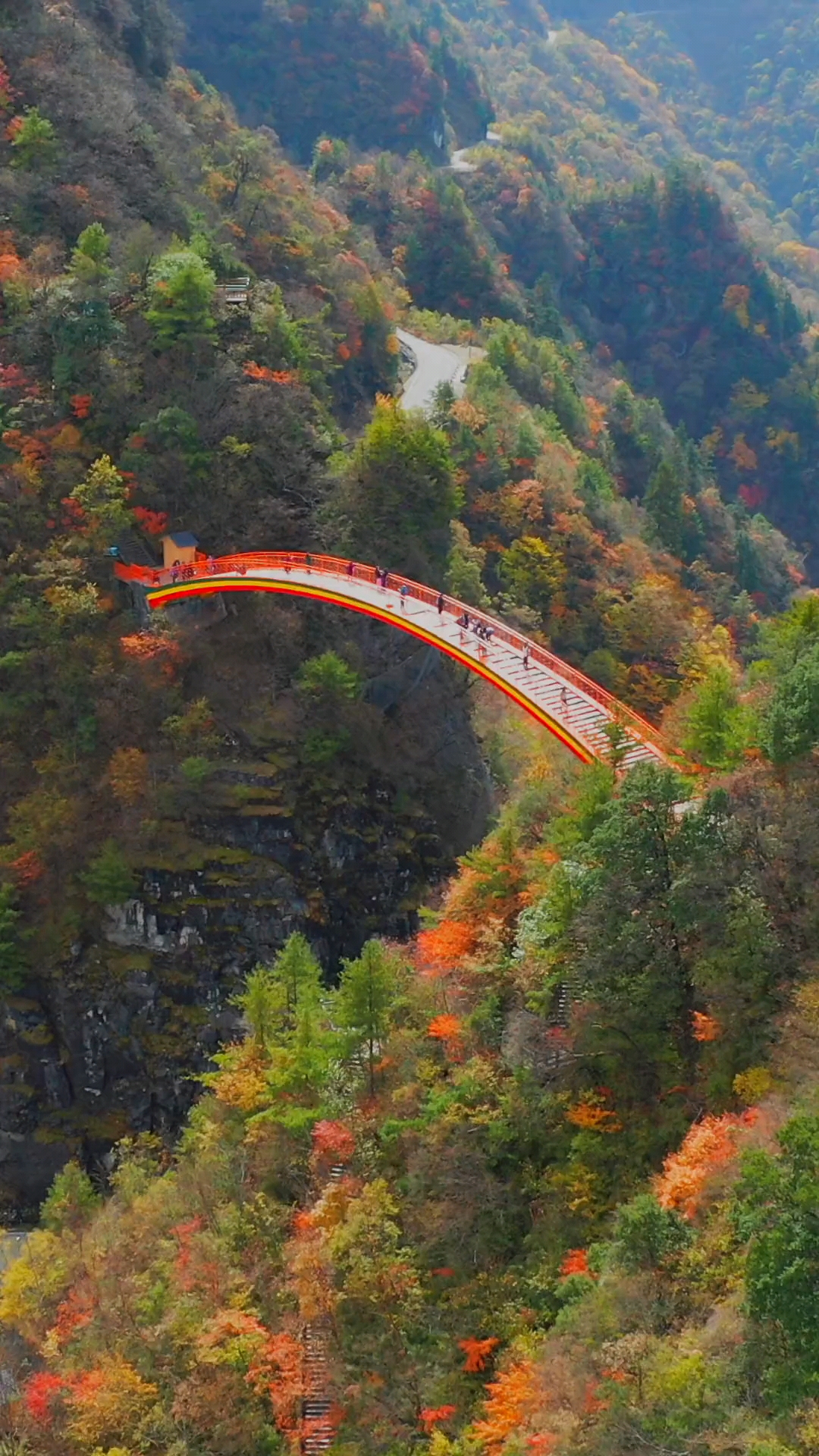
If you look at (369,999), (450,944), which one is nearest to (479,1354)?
(369,999)

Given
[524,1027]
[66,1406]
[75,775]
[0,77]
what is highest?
[0,77]

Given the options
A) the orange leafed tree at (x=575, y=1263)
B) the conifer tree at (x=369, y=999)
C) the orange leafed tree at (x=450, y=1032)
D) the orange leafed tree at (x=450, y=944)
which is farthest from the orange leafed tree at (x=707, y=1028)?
the conifer tree at (x=369, y=999)

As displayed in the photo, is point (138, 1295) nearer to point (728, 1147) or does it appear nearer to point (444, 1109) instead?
point (444, 1109)

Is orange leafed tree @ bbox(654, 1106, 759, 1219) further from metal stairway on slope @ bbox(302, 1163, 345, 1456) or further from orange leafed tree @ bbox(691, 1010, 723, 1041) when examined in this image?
metal stairway on slope @ bbox(302, 1163, 345, 1456)

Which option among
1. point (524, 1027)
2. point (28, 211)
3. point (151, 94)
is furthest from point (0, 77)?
point (524, 1027)

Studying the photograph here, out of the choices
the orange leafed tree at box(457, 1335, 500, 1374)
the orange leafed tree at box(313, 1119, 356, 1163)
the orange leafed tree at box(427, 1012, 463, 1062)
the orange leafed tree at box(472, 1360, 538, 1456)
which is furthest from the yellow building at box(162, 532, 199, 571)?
the orange leafed tree at box(472, 1360, 538, 1456)

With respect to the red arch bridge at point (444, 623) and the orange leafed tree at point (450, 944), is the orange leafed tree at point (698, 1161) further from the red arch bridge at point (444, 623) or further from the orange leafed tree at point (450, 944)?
the red arch bridge at point (444, 623)

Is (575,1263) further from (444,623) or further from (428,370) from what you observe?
(428,370)
